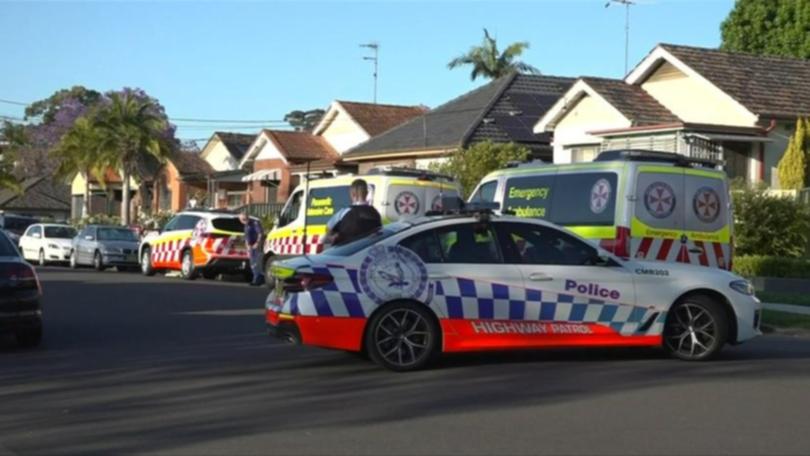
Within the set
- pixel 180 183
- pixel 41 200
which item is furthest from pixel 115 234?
pixel 41 200

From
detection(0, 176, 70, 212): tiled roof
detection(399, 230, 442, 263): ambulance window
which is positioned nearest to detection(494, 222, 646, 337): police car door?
detection(399, 230, 442, 263): ambulance window

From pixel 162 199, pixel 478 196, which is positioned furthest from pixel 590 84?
pixel 162 199

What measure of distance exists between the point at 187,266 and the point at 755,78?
15750 mm

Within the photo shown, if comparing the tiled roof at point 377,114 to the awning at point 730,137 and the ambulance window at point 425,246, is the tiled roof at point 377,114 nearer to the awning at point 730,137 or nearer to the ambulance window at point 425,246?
the awning at point 730,137

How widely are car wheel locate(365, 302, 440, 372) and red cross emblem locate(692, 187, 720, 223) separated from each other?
5.97 metres

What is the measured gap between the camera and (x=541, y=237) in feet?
36.9

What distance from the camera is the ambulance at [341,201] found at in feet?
68.2

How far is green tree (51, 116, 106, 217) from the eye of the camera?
52.4 metres

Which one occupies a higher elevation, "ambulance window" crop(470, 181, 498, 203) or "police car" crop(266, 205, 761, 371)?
"ambulance window" crop(470, 181, 498, 203)

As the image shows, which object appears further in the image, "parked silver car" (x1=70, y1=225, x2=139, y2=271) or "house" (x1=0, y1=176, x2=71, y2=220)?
"house" (x1=0, y1=176, x2=71, y2=220)

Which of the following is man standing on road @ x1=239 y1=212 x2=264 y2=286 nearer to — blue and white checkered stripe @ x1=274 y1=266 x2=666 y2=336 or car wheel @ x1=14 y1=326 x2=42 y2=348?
car wheel @ x1=14 y1=326 x2=42 y2=348

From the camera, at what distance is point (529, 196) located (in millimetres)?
16641

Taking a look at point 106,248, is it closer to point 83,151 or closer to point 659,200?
point 659,200

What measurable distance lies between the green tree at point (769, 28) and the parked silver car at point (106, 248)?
25811 millimetres
